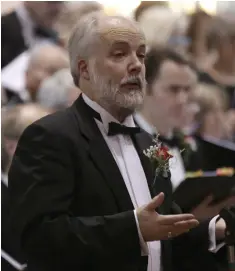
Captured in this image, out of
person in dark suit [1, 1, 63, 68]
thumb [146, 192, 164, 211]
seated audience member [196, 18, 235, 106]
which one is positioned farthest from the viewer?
seated audience member [196, 18, 235, 106]

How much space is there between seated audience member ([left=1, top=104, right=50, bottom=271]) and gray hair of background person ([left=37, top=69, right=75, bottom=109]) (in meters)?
0.17

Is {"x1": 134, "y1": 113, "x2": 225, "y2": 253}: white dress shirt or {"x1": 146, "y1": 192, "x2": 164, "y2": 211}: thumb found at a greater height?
{"x1": 146, "y1": 192, "x2": 164, "y2": 211}: thumb

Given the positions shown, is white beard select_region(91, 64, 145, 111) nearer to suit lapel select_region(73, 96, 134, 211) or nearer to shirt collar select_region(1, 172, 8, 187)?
suit lapel select_region(73, 96, 134, 211)

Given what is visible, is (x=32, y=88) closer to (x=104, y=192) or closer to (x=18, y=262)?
(x=18, y=262)

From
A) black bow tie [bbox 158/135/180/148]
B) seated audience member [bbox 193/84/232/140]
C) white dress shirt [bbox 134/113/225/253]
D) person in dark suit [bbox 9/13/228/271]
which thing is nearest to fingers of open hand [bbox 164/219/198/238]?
person in dark suit [bbox 9/13/228/271]

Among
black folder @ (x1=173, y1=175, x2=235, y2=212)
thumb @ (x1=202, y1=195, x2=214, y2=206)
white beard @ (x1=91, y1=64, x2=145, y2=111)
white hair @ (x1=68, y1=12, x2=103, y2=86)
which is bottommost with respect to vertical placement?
thumb @ (x1=202, y1=195, x2=214, y2=206)

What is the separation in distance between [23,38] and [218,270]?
2275 mm

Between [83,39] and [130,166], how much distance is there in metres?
0.36

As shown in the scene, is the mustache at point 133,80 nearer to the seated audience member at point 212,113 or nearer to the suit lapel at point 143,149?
the suit lapel at point 143,149

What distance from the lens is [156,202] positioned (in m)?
1.74

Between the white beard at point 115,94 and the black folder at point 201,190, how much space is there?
30 centimetres

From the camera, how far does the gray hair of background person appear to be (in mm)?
2941

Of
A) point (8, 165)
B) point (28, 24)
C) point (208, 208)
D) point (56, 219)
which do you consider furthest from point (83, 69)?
point (28, 24)

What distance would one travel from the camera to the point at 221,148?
280 centimetres
